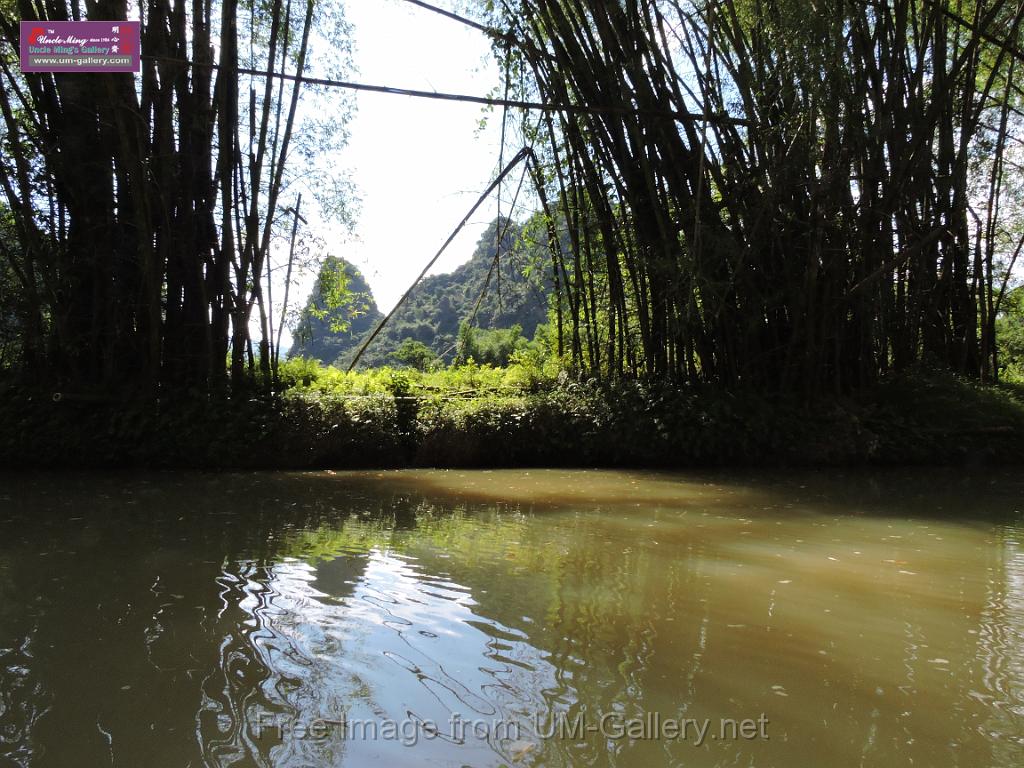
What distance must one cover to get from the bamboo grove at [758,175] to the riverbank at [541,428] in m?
0.47

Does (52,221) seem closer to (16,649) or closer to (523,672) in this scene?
(16,649)

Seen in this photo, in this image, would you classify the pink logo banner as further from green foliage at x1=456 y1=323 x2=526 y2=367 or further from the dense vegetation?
green foliage at x1=456 y1=323 x2=526 y2=367

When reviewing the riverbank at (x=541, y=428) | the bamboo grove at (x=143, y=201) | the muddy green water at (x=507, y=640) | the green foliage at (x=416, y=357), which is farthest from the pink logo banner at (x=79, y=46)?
the green foliage at (x=416, y=357)

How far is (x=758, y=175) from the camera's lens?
5.66 metres

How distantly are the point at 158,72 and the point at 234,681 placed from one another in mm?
5394

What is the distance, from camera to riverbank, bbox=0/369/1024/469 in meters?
5.41

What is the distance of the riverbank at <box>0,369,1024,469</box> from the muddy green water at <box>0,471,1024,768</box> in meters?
1.91

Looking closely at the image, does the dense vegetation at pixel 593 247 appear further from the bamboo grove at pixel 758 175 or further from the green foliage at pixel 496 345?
the green foliage at pixel 496 345

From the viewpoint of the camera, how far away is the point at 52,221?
538cm

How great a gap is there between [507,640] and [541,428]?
14.0 feet

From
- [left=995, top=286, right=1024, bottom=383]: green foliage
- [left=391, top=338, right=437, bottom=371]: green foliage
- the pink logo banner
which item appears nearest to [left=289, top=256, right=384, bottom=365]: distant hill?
[left=391, top=338, right=437, bottom=371]: green foliage

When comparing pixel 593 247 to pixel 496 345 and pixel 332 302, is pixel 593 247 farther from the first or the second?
pixel 496 345

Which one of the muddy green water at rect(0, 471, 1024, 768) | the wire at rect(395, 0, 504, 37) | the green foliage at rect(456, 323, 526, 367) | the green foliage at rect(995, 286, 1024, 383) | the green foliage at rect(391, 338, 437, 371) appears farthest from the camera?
the green foliage at rect(456, 323, 526, 367)

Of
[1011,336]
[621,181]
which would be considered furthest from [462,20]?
[1011,336]
